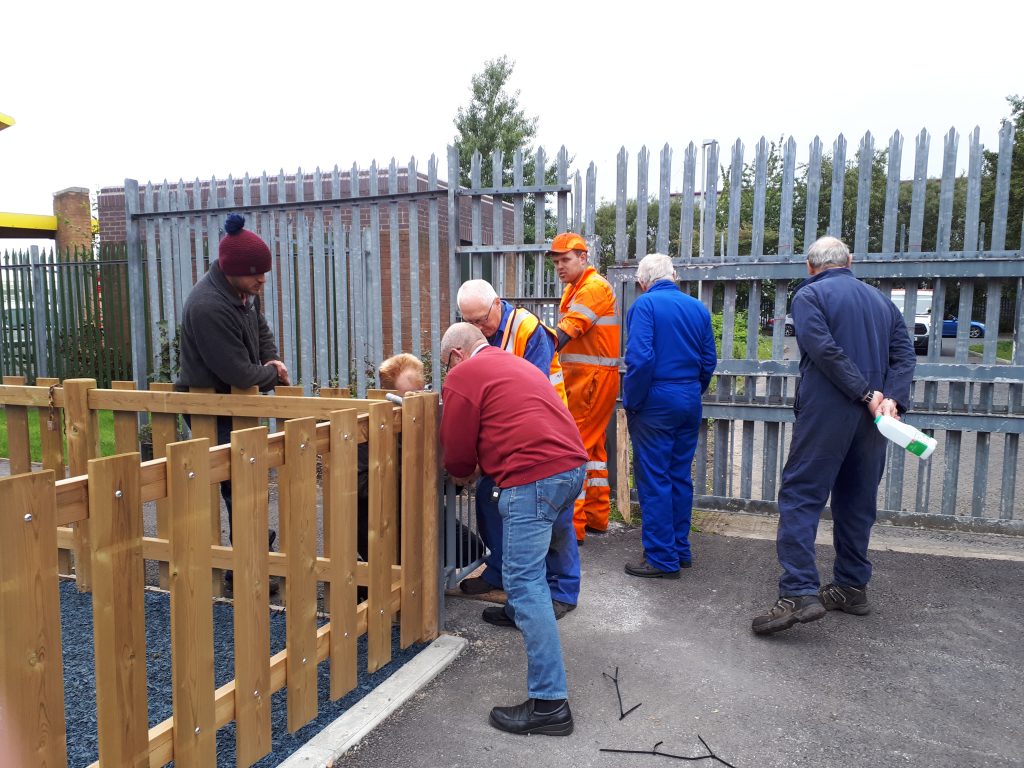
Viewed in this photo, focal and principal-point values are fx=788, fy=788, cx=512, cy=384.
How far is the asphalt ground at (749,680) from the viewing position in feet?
9.62

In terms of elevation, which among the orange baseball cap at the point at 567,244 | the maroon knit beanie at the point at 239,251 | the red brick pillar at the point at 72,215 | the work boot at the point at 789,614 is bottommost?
the work boot at the point at 789,614

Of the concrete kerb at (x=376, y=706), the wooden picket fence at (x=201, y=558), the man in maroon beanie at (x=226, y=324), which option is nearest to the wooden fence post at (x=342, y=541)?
the wooden picket fence at (x=201, y=558)

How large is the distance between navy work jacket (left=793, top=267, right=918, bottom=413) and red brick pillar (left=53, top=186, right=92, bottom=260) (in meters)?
18.1

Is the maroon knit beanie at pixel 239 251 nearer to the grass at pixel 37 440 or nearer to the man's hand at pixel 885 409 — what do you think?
the man's hand at pixel 885 409

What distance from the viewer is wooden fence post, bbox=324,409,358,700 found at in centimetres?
312

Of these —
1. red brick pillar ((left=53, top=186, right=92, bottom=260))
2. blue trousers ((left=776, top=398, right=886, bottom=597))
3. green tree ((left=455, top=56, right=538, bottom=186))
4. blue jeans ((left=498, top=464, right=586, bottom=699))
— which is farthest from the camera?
green tree ((left=455, top=56, right=538, bottom=186))

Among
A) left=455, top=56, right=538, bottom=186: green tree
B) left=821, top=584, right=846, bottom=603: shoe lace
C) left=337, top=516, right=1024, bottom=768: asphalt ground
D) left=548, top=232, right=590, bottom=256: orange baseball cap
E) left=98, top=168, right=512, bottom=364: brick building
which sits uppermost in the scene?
left=455, top=56, right=538, bottom=186: green tree

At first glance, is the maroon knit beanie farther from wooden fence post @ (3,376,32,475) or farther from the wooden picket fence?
wooden fence post @ (3,376,32,475)

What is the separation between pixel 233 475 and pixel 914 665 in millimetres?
3140

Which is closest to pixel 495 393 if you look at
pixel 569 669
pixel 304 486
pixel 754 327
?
pixel 304 486

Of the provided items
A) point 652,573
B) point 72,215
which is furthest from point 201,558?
point 72,215

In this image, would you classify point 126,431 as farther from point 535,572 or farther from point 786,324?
point 786,324

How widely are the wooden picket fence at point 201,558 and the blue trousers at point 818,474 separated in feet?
5.84

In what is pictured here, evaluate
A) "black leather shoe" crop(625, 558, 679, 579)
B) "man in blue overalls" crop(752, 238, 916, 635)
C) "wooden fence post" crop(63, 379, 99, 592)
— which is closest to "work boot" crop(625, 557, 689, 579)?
"black leather shoe" crop(625, 558, 679, 579)
